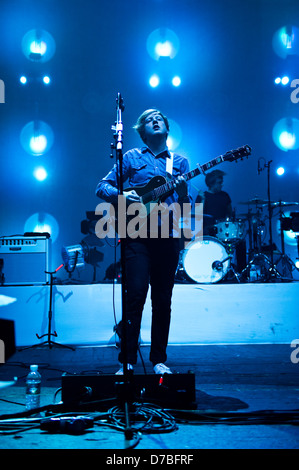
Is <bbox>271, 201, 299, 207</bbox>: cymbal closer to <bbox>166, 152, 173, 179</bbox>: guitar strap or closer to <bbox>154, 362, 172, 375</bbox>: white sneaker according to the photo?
<bbox>166, 152, 173, 179</bbox>: guitar strap

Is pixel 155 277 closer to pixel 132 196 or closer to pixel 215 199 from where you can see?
pixel 132 196

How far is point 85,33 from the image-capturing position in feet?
25.9

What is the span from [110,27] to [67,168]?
285 centimetres

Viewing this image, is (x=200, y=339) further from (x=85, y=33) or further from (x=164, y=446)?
(x=85, y=33)

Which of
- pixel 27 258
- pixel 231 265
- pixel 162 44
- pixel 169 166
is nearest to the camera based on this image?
pixel 169 166

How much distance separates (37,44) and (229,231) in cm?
508

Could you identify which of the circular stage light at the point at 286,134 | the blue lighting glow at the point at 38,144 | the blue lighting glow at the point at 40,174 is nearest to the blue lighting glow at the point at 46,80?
the blue lighting glow at the point at 38,144

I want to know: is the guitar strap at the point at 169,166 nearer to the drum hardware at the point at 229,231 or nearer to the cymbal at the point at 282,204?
the drum hardware at the point at 229,231

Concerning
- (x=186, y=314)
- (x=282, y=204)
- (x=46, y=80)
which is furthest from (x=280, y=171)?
(x=46, y=80)

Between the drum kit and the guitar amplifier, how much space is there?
1.95 metres

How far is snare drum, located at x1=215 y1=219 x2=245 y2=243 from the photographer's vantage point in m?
6.45

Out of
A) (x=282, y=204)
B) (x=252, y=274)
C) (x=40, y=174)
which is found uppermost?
(x=40, y=174)

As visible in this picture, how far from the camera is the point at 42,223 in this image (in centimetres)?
773

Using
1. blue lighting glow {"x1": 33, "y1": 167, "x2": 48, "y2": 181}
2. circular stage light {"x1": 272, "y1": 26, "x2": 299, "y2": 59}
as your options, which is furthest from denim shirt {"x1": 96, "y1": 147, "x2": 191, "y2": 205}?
circular stage light {"x1": 272, "y1": 26, "x2": 299, "y2": 59}
